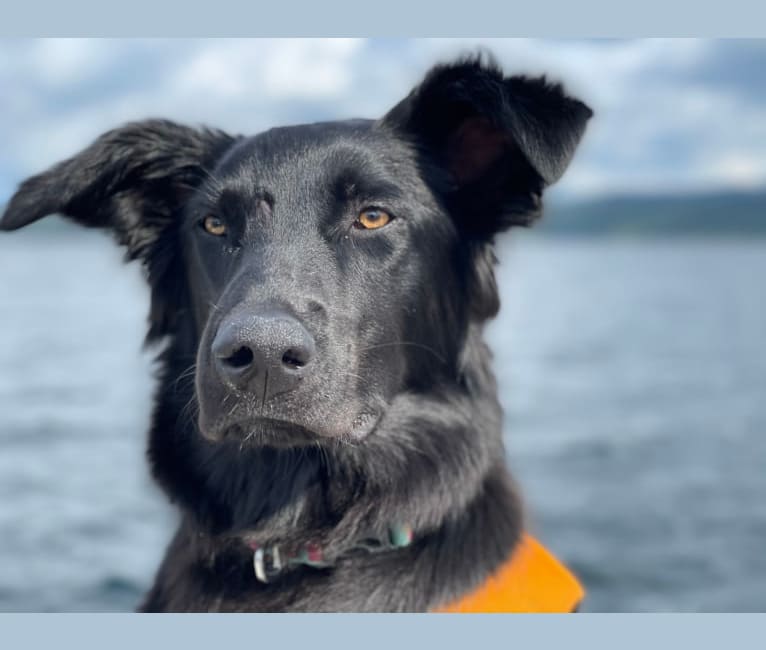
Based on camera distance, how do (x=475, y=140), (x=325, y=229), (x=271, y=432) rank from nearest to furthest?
(x=271, y=432), (x=325, y=229), (x=475, y=140)

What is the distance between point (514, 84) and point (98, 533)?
5992 millimetres

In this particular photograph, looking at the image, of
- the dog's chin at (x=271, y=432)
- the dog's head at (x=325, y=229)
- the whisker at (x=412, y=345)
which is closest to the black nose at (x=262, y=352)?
the dog's head at (x=325, y=229)

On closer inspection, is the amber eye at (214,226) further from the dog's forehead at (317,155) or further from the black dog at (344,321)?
the dog's forehead at (317,155)

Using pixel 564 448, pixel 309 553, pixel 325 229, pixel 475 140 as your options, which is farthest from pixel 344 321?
pixel 564 448

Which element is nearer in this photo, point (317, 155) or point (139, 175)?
point (317, 155)

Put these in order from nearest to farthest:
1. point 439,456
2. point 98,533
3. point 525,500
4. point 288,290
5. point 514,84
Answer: point 288,290 < point 514,84 < point 439,456 < point 525,500 < point 98,533

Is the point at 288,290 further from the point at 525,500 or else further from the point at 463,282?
the point at 525,500

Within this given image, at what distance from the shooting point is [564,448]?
519 inches

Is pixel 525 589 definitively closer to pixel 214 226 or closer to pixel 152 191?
pixel 214 226

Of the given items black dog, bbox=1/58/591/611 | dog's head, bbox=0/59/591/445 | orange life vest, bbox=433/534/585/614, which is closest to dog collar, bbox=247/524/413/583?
black dog, bbox=1/58/591/611

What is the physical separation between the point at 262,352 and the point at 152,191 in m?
1.59

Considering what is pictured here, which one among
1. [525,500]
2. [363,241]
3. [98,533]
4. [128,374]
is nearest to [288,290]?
[363,241]

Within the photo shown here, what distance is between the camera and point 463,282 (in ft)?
13.5

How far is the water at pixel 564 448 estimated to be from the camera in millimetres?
7457
